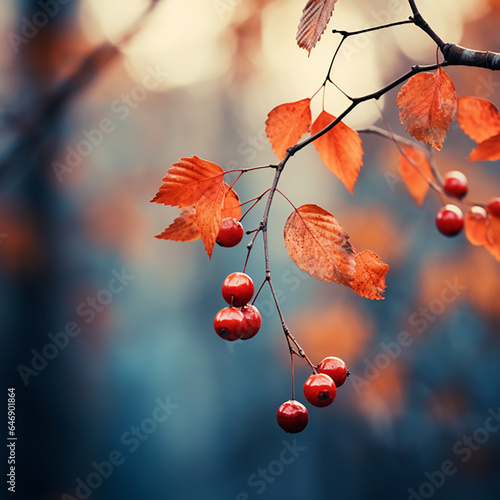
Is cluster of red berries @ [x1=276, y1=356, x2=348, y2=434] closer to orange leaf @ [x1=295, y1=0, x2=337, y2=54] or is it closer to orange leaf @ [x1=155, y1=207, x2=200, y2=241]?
orange leaf @ [x1=155, y1=207, x2=200, y2=241]

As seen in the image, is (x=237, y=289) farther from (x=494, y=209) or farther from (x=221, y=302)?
(x=221, y=302)

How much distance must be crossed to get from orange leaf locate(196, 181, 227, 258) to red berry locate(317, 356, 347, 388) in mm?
324

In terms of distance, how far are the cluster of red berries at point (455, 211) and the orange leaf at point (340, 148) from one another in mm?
534

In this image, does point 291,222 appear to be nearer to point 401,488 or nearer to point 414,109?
point 414,109

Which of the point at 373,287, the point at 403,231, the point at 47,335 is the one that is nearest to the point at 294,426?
the point at 373,287

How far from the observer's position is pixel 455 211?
1.38 metres

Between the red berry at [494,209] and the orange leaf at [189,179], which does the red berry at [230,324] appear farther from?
the red berry at [494,209]

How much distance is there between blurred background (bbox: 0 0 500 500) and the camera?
3.72 metres

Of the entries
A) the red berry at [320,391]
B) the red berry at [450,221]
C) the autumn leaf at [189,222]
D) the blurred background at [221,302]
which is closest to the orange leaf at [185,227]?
the autumn leaf at [189,222]

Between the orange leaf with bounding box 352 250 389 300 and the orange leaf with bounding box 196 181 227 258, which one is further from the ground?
the orange leaf with bounding box 352 250 389 300

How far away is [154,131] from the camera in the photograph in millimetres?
4898

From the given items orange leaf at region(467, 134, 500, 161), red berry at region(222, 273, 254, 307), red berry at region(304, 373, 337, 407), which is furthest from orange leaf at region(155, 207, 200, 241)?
orange leaf at region(467, 134, 500, 161)

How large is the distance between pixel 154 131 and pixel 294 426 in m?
4.51

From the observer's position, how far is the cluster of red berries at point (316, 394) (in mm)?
783
